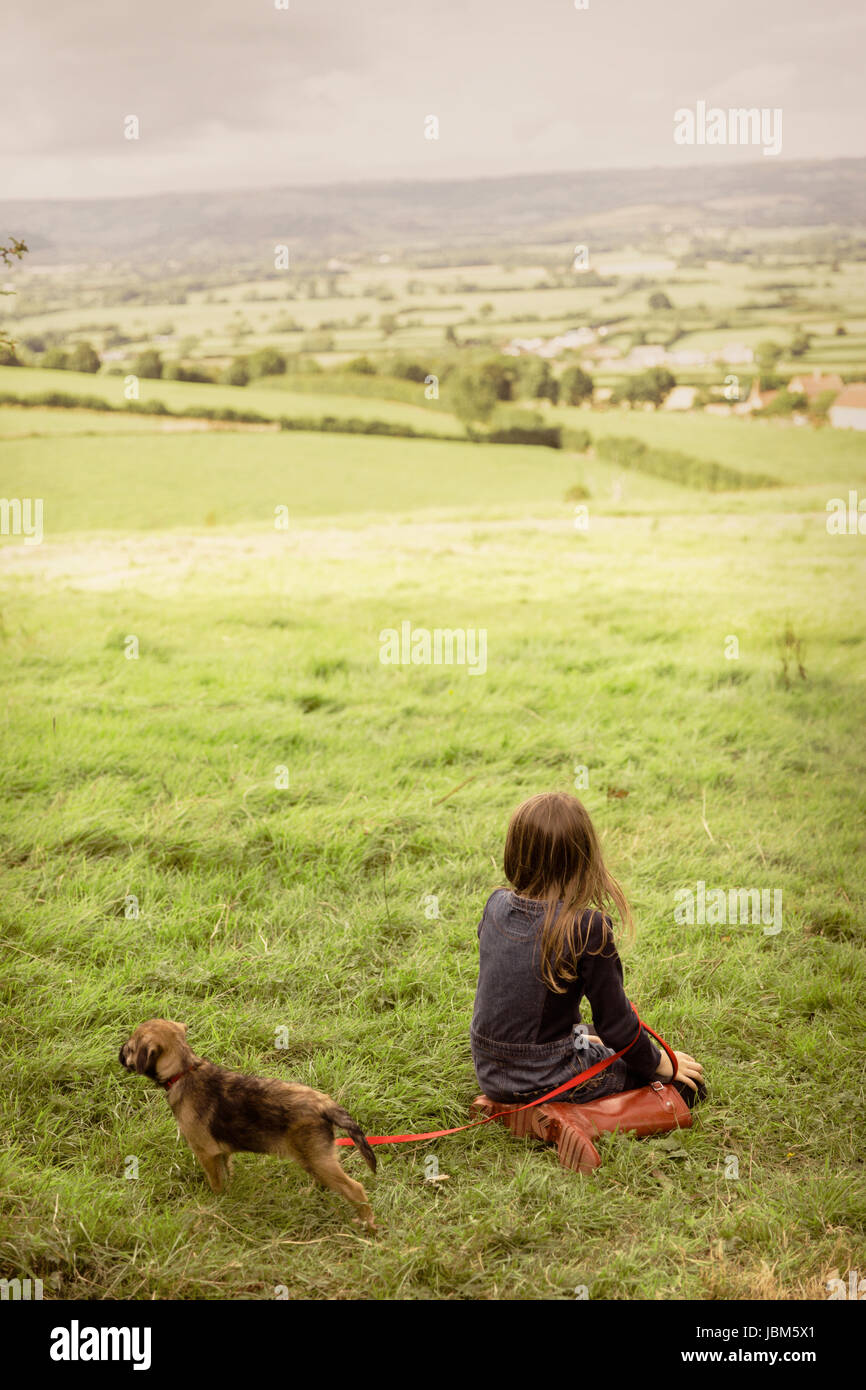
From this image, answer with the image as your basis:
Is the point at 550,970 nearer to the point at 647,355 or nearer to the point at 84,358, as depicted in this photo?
the point at 84,358

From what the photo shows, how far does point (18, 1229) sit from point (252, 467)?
16.0m

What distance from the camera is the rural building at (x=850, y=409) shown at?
15633mm

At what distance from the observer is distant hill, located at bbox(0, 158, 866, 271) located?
17.6 m

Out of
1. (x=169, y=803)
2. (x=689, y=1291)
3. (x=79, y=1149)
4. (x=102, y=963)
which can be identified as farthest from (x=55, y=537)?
(x=689, y=1291)

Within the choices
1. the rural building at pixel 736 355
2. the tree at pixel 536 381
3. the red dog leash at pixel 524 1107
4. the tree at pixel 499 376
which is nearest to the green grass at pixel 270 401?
the tree at pixel 499 376

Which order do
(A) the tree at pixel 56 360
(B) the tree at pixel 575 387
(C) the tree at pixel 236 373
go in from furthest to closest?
1. (C) the tree at pixel 236 373
2. (B) the tree at pixel 575 387
3. (A) the tree at pixel 56 360

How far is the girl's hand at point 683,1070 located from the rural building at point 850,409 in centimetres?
1493

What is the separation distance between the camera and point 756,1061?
3621mm

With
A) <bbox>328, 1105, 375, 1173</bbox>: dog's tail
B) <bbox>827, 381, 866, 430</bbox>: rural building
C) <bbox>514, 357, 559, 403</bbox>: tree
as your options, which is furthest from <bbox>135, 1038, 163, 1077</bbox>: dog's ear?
<bbox>514, 357, 559, 403</bbox>: tree

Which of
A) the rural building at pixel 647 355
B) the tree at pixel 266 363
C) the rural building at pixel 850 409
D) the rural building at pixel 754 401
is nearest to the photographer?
the rural building at pixel 850 409

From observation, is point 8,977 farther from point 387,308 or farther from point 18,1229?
point 387,308

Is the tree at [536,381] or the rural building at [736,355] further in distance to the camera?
the tree at [536,381]

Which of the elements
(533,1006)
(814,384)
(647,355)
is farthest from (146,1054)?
(647,355)

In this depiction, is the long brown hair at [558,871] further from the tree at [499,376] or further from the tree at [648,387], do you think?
the tree at [499,376]
